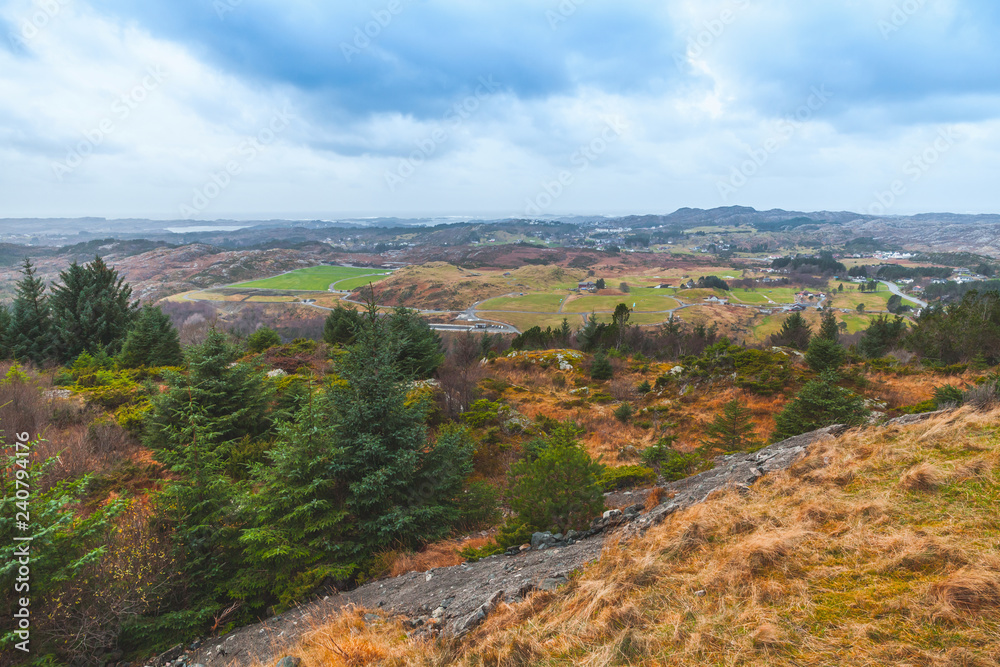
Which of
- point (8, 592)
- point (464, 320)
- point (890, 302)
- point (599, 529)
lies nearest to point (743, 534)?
point (599, 529)

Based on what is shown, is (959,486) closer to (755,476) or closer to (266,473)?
(755,476)

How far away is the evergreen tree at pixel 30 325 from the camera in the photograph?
21.0 m

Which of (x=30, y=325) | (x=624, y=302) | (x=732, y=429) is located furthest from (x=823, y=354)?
(x=624, y=302)

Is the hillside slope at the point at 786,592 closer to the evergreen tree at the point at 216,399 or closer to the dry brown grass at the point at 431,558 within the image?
the dry brown grass at the point at 431,558

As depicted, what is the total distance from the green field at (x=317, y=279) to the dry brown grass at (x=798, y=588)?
5049 inches

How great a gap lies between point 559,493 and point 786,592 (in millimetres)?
3472

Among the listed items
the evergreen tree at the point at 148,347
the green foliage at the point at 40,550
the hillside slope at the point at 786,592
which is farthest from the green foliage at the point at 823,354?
the evergreen tree at the point at 148,347

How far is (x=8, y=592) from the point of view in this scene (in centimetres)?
441

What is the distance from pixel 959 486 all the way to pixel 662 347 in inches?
1486

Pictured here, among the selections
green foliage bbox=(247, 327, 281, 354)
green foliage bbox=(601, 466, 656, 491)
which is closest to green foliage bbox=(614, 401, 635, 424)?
green foliage bbox=(601, 466, 656, 491)

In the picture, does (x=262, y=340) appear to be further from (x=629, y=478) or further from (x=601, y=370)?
(x=629, y=478)

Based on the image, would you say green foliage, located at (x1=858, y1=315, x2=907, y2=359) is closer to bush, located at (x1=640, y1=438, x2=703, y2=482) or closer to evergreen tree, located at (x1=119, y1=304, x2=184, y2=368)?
bush, located at (x1=640, y1=438, x2=703, y2=482)

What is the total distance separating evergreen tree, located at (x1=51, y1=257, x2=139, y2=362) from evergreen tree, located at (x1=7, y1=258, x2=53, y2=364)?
53cm

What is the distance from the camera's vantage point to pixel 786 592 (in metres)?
3.70
